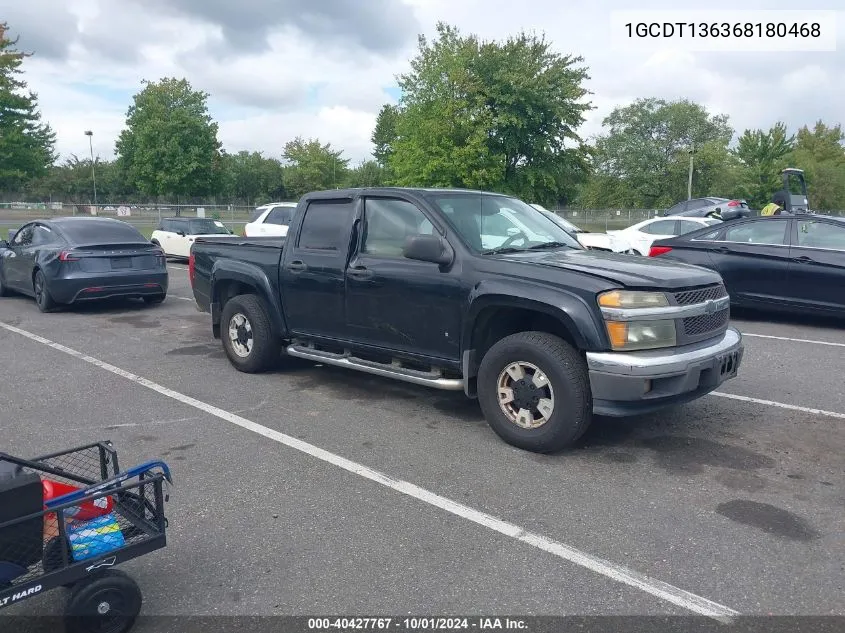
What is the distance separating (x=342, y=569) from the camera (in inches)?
132

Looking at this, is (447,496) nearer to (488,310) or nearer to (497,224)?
(488,310)

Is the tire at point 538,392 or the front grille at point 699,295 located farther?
the front grille at point 699,295

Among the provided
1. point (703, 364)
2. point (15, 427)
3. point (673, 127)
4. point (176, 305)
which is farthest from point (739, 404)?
point (673, 127)

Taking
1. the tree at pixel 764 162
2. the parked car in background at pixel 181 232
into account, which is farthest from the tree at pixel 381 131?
the parked car in background at pixel 181 232

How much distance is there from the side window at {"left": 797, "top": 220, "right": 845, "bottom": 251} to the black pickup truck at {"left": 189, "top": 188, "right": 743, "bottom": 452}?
5004 millimetres

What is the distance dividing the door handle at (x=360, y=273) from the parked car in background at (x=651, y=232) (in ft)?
34.5

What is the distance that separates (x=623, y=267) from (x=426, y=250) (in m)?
1.38

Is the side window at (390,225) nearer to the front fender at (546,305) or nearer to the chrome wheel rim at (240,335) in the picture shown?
the front fender at (546,305)

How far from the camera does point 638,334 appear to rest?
178 inches

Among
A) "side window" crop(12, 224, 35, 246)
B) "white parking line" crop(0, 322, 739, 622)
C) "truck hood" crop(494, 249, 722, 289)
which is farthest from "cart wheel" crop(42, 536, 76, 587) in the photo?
"side window" crop(12, 224, 35, 246)

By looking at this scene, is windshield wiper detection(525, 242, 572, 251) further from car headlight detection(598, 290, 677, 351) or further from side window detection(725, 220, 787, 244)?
side window detection(725, 220, 787, 244)

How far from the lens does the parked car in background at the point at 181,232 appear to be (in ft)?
64.4

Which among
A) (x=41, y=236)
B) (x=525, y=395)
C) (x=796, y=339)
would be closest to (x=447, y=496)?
(x=525, y=395)

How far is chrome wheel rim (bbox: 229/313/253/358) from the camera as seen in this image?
22.9 feet
